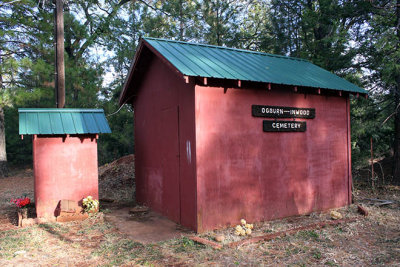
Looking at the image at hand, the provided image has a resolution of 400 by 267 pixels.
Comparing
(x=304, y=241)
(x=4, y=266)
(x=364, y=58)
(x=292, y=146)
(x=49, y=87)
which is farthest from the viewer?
(x=49, y=87)

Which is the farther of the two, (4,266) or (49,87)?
(49,87)

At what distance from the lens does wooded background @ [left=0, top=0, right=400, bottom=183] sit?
11977 mm

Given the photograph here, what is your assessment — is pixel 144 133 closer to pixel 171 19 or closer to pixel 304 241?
pixel 304 241

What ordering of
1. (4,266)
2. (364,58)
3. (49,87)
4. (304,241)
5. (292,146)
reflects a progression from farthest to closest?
(49,87) < (364,58) < (292,146) < (304,241) < (4,266)

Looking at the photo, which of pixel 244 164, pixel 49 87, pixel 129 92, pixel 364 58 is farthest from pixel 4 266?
pixel 364 58

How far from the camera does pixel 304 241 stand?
608 cm

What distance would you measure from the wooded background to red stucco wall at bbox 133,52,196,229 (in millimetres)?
6199

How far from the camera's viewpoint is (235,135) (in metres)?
7.21

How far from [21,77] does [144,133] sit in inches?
344

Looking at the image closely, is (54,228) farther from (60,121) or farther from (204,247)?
(204,247)

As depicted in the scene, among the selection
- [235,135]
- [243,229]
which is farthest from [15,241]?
[235,135]

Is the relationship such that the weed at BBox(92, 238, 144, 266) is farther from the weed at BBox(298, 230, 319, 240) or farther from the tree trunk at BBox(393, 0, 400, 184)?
the tree trunk at BBox(393, 0, 400, 184)

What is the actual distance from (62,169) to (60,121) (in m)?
1.25

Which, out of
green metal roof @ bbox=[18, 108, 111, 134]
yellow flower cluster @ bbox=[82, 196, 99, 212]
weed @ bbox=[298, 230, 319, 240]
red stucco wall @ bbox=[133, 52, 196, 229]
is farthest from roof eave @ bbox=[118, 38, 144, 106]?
weed @ bbox=[298, 230, 319, 240]
